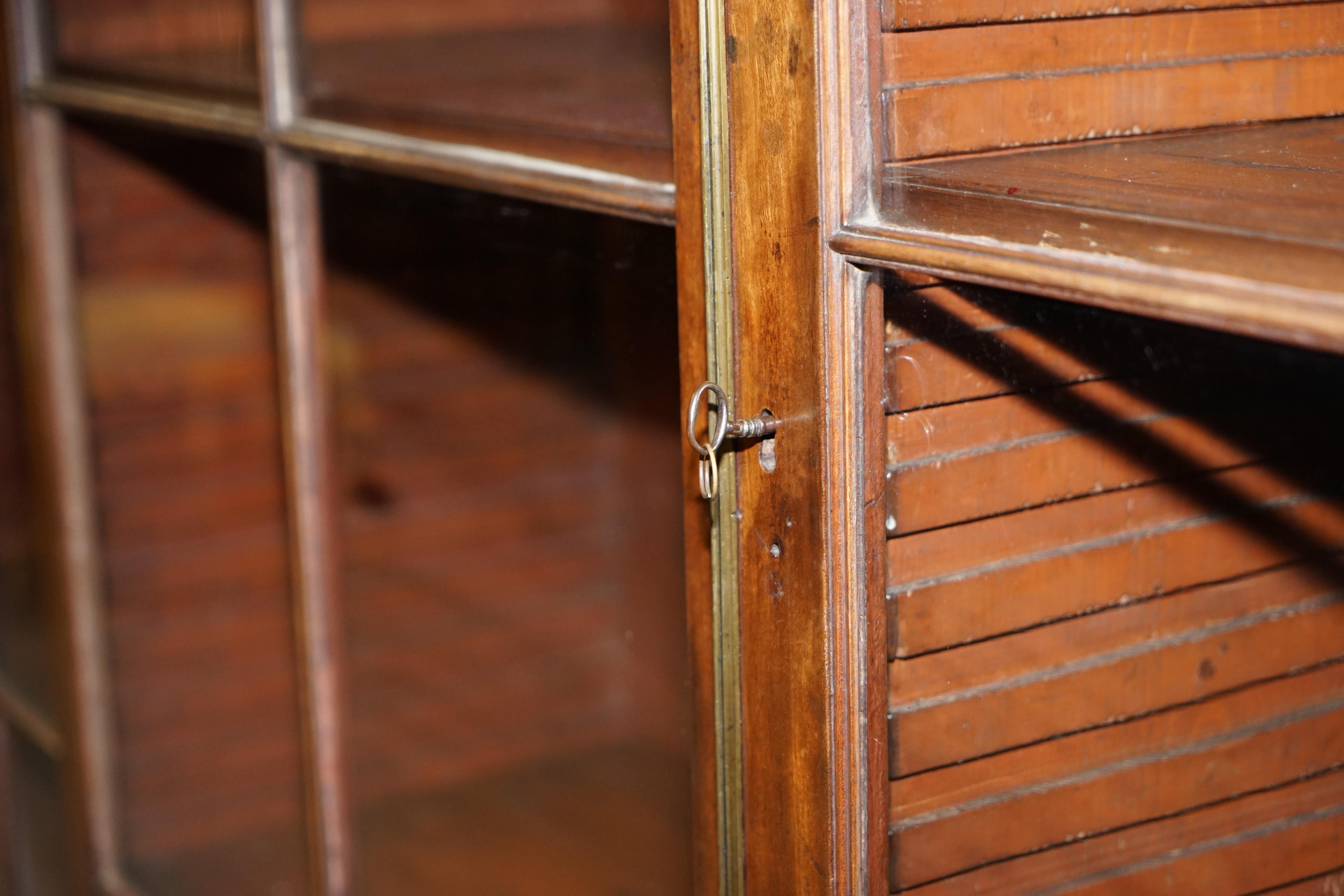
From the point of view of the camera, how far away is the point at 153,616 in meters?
1.98

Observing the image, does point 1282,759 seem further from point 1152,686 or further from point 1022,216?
point 1022,216

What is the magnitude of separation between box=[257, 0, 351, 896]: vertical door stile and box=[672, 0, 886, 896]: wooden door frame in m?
0.56

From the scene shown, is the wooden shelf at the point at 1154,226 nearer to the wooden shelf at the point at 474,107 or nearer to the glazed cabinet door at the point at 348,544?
the wooden shelf at the point at 474,107

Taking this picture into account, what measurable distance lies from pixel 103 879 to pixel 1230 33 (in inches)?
63.1

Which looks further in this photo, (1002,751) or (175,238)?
(175,238)

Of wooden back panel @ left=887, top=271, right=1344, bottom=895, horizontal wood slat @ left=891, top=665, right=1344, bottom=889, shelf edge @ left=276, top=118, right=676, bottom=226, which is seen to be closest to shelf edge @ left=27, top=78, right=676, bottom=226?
shelf edge @ left=276, top=118, right=676, bottom=226

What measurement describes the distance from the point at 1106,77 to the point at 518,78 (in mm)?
742

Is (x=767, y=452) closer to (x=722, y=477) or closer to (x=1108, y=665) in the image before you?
(x=722, y=477)

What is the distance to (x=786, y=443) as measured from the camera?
75 cm

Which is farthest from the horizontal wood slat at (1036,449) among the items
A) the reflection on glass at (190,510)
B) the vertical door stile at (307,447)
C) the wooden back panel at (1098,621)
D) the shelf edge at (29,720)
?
the shelf edge at (29,720)

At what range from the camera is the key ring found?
2.49 ft

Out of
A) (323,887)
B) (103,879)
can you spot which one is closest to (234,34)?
(323,887)

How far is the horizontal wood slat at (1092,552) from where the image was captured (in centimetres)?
75

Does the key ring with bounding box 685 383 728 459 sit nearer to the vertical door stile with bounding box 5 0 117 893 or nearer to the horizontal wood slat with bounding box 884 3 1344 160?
the horizontal wood slat with bounding box 884 3 1344 160
